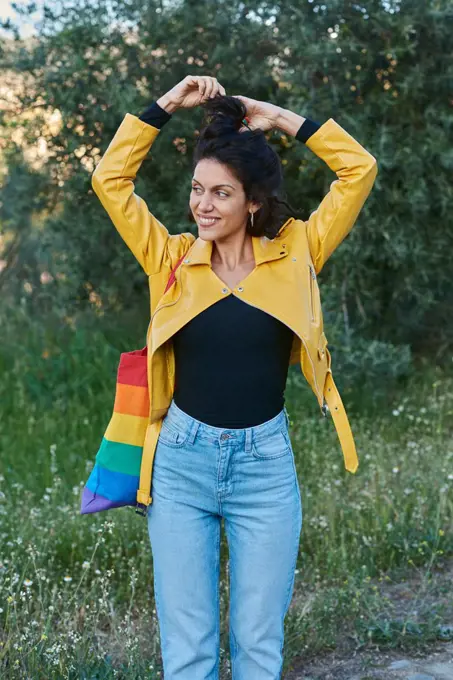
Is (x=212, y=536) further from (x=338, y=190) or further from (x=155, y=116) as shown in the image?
(x=155, y=116)

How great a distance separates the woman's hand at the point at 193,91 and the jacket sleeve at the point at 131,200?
124mm

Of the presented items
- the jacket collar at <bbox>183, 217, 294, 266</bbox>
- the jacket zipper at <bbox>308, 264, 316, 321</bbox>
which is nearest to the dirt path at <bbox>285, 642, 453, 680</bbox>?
the jacket zipper at <bbox>308, 264, 316, 321</bbox>

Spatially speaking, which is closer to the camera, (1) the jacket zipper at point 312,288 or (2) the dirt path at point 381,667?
(1) the jacket zipper at point 312,288

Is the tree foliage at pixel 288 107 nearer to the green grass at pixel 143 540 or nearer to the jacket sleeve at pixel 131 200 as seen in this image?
the green grass at pixel 143 540

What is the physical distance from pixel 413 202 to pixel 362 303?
41.8 inches

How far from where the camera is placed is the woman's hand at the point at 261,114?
2842mm

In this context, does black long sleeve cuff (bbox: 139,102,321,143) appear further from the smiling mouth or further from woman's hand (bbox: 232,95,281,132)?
the smiling mouth

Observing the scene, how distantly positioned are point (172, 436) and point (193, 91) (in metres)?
1.16

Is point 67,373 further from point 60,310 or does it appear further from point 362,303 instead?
point 362,303

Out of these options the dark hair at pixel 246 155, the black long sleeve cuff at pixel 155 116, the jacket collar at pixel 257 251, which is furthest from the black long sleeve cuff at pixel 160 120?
the jacket collar at pixel 257 251

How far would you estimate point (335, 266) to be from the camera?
269 inches

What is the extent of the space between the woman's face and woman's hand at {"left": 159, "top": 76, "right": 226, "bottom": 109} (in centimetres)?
26

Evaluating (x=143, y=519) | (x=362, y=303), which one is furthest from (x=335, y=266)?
(x=143, y=519)

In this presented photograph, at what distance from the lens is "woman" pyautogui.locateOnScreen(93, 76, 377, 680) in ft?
8.63
